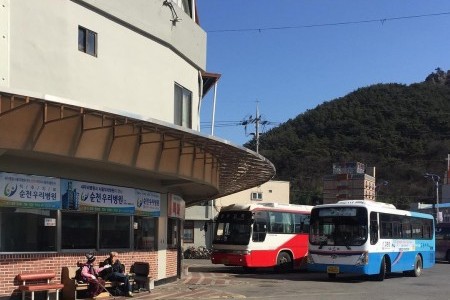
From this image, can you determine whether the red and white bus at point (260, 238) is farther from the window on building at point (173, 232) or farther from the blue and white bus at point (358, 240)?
the window on building at point (173, 232)

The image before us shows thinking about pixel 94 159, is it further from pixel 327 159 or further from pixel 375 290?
pixel 327 159

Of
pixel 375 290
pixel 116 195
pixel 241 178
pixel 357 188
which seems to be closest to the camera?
pixel 116 195

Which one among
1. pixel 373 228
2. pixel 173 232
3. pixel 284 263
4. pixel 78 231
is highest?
pixel 78 231

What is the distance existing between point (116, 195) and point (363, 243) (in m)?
9.24

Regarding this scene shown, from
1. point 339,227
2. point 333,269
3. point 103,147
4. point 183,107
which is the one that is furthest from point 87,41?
point 333,269

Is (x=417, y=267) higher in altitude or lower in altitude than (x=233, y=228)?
lower

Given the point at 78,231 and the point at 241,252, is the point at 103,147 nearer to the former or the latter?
the point at 78,231

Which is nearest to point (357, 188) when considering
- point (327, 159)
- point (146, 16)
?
point (327, 159)

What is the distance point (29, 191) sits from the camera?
13.0 metres

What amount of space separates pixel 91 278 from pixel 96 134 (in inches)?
140

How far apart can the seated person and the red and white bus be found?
10.7m

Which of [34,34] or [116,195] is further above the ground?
[34,34]

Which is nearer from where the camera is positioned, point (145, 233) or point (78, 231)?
point (78, 231)

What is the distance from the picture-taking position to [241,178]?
23.2 meters
